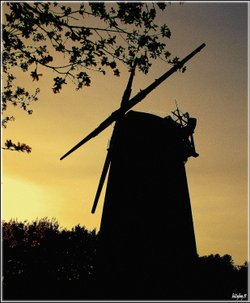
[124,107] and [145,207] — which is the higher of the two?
[124,107]

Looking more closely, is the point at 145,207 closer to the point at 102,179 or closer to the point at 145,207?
the point at 145,207

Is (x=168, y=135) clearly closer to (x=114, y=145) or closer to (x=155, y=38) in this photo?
(x=114, y=145)

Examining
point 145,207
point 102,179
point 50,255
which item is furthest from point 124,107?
point 50,255

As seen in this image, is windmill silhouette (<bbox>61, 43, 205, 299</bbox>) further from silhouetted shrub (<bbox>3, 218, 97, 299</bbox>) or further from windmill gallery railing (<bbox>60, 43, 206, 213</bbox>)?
silhouetted shrub (<bbox>3, 218, 97, 299</bbox>)

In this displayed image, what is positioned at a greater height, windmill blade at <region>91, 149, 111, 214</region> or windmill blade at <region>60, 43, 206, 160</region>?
windmill blade at <region>60, 43, 206, 160</region>

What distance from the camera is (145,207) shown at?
11.8 m

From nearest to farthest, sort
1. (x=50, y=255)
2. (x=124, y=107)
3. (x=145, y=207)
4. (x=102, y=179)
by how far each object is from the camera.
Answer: (x=145, y=207)
(x=102, y=179)
(x=124, y=107)
(x=50, y=255)

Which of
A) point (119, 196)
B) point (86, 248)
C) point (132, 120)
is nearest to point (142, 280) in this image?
point (119, 196)

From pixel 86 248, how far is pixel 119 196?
3728cm

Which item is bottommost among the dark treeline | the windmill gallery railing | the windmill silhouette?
the dark treeline

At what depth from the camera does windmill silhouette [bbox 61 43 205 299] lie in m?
11.0

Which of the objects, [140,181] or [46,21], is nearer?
[46,21]

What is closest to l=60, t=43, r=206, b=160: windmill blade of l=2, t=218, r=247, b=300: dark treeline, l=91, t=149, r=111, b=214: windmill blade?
l=91, t=149, r=111, b=214: windmill blade

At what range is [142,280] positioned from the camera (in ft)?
35.3
